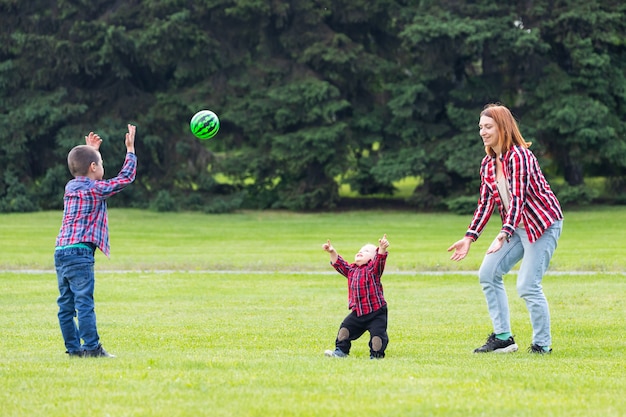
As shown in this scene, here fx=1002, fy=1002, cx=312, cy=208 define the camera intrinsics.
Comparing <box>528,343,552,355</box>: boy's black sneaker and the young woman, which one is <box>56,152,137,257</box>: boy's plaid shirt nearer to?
the young woman

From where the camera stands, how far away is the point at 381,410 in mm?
5816

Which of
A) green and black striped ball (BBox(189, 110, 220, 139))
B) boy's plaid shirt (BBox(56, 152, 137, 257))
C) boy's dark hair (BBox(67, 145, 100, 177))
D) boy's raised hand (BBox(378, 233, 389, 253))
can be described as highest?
green and black striped ball (BBox(189, 110, 220, 139))

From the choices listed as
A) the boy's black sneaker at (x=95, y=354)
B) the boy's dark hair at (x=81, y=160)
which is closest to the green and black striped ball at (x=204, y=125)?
the boy's dark hair at (x=81, y=160)

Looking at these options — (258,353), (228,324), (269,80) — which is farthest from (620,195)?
(258,353)

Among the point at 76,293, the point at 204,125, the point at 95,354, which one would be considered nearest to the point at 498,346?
the point at 95,354

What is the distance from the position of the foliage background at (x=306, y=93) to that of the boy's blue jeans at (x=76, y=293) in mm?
27684

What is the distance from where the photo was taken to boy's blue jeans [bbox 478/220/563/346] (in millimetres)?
8344

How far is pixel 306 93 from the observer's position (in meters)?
36.4

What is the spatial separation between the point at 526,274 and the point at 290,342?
99.0 inches

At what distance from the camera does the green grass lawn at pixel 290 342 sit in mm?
6094

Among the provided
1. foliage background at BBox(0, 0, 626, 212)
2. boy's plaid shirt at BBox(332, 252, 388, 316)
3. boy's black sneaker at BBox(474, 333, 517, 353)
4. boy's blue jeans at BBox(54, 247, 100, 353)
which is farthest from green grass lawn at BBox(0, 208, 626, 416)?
foliage background at BBox(0, 0, 626, 212)

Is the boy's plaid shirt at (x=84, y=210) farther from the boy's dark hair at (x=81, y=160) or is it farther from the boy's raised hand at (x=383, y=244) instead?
the boy's raised hand at (x=383, y=244)

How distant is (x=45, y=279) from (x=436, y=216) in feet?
66.7

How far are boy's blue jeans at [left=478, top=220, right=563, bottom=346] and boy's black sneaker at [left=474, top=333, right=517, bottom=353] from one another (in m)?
0.08
